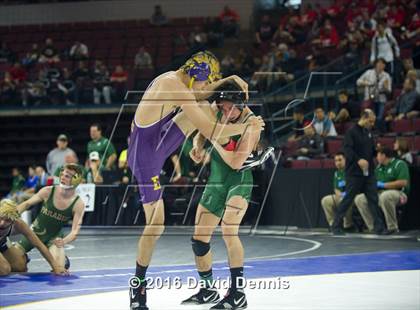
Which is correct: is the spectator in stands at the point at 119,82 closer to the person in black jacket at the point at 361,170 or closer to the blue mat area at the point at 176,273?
the person in black jacket at the point at 361,170

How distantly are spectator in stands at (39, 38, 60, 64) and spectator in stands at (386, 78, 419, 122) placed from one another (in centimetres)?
999

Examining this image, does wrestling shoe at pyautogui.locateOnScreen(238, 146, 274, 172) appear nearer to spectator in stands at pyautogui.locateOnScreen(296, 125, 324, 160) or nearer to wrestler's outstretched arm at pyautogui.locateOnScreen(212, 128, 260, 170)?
wrestler's outstretched arm at pyautogui.locateOnScreen(212, 128, 260, 170)

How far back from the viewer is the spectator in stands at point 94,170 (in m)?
12.5

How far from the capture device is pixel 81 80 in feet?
63.4

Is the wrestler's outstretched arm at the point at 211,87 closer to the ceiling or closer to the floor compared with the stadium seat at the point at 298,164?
closer to the ceiling

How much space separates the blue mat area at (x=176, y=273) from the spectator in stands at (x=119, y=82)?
10.9 metres

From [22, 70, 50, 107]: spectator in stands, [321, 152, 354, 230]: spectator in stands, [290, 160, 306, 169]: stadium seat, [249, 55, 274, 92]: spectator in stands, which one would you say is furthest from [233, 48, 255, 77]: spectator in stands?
[321, 152, 354, 230]: spectator in stands

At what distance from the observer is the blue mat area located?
6.44 meters

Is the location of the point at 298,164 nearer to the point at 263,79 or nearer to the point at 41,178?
the point at 263,79

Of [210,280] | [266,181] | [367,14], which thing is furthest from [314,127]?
[210,280]

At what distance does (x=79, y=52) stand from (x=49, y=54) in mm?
808

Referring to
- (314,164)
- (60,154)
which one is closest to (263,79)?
(314,164)

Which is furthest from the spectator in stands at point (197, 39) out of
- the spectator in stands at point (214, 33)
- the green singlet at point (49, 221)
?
the green singlet at point (49, 221)

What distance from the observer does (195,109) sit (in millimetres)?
5363
